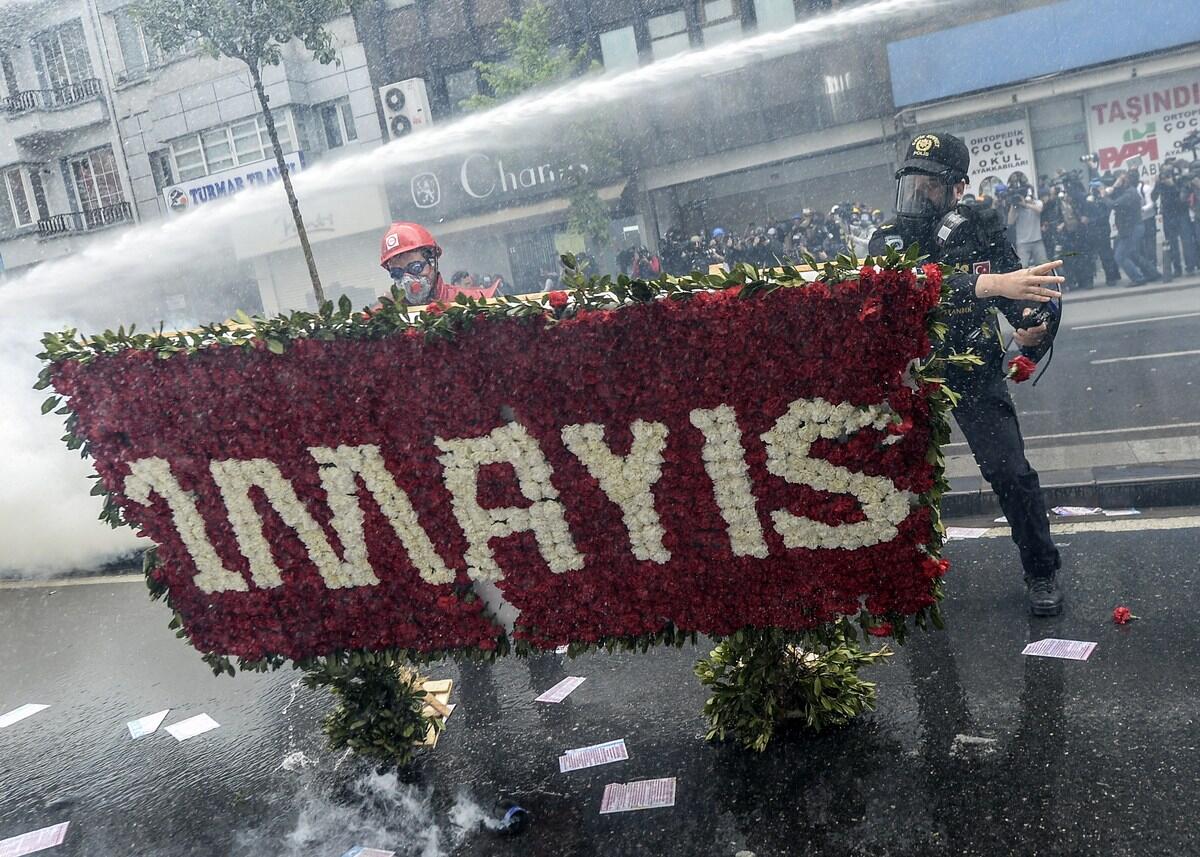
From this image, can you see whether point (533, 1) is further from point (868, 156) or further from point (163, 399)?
point (163, 399)

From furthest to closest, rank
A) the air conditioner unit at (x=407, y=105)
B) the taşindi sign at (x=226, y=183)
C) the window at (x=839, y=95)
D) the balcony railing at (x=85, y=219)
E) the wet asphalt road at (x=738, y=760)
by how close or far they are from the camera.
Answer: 1. the balcony railing at (x=85, y=219)
2. the taşindi sign at (x=226, y=183)
3. the air conditioner unit at (x=407, y=105)
4. the window at (x=839, y=95)
5. the wet asphalt road at (x=738, y=760)

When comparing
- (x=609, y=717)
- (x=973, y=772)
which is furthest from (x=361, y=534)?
(x=973, y=772)

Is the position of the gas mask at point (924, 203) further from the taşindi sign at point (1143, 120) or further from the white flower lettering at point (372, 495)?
the taşindi sign at point (1143, 120)

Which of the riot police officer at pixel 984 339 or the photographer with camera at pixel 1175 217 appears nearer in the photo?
the riot police officer at pixel 984 339

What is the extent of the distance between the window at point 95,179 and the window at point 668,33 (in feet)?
52.7

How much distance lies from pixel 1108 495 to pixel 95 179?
31844 millimetres

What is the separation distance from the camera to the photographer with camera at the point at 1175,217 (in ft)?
50.4

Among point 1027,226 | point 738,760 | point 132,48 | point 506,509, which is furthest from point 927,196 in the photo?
point 132,48

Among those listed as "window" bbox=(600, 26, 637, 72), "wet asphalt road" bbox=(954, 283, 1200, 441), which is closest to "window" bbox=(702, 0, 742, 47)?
"window" bbox=(600, 26, 637, 72)

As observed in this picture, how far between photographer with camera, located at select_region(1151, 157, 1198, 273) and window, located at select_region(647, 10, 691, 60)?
13415mm

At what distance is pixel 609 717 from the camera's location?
4.29 m

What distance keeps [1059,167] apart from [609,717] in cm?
2103

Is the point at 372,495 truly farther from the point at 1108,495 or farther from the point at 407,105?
the point at 407,105

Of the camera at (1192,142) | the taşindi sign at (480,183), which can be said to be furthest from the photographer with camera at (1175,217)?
the taşindi sign at (480,183)
